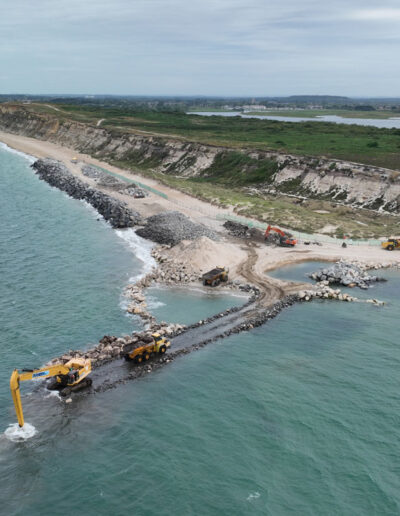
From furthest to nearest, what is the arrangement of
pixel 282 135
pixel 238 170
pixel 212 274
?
1. pixel 282 135
2. pixel 238 170
3. pixel 212 274

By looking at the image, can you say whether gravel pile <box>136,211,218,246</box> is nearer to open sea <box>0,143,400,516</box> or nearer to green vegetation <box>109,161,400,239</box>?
green vegetation <box>109,161,400,239</box>

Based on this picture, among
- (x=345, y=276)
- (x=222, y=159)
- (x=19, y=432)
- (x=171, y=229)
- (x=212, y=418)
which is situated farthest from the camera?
(x=222, y=159)

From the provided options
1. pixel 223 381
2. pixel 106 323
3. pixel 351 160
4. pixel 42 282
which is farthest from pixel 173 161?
pixel 223 381

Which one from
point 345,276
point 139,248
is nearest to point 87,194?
point 139,248

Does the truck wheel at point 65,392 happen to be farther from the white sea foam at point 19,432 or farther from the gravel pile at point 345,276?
the gravel pile at point 345,276

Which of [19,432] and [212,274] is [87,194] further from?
[19,432]

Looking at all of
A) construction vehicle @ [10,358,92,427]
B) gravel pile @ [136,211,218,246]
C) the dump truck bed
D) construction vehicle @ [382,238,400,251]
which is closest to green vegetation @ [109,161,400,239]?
construction vehicle @ [382,238,400,251]
